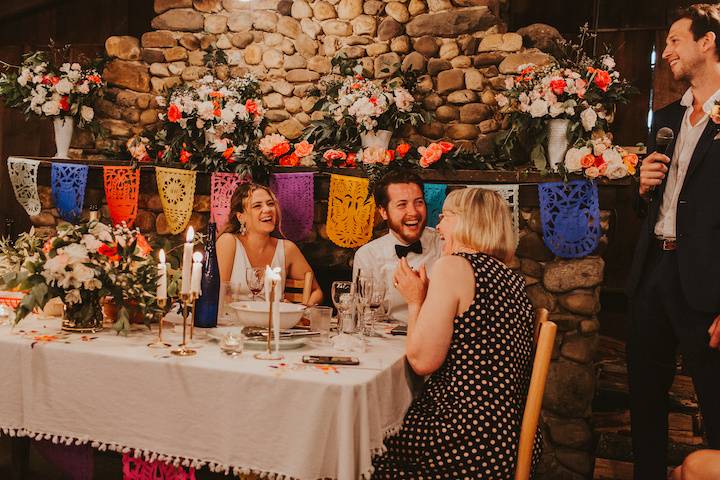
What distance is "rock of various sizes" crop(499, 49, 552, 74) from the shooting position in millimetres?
4141

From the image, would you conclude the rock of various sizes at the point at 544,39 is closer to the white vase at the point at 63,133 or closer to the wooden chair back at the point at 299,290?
the wooden chair back at the point at 299,290

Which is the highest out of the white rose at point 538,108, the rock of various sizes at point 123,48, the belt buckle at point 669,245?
the rock of various sizes at point 123,48

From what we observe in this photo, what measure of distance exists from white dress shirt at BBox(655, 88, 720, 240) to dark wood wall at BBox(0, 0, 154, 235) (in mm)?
4701

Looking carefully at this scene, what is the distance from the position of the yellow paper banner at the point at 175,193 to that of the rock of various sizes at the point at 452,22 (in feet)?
5.94

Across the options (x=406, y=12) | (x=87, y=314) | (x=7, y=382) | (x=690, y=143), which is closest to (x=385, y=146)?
(x=406, y=12)

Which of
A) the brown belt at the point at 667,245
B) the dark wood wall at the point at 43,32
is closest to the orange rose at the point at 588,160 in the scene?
the brown belt at the point at 667,245

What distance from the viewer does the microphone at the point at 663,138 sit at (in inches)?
101

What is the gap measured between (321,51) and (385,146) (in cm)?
105

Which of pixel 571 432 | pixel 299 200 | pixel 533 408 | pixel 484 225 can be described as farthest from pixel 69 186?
pixel 533 408

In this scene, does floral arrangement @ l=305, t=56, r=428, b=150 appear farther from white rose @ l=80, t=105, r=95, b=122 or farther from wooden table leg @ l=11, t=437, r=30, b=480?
wooden table leg @ l=11, t=437, r=30, b=480

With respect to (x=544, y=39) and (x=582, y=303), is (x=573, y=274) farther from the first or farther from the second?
(x=544, y=39)

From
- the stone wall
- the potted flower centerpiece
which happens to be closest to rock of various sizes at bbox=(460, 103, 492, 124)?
the stone wall

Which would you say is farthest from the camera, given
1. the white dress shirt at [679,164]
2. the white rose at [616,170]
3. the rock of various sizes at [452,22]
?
the rock of various sizes at [452,22]

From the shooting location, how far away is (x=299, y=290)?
11.6 ft
